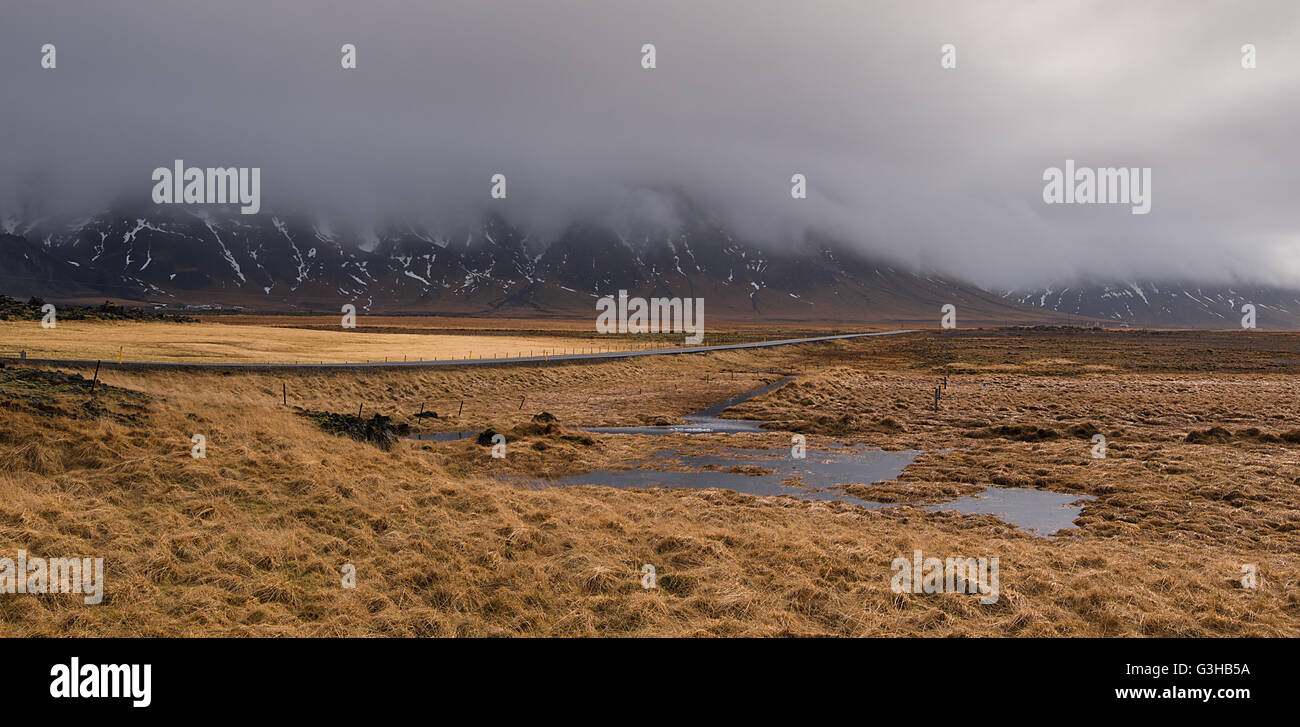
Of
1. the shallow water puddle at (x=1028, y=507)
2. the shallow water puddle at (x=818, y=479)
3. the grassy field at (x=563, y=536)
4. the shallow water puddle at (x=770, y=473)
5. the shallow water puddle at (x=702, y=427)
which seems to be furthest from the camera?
the shallow water puddle at (x=702, y=427)

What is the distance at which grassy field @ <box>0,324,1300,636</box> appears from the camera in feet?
37.0

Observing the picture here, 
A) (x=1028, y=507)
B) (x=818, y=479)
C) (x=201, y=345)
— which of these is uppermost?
(x=201, y=345)

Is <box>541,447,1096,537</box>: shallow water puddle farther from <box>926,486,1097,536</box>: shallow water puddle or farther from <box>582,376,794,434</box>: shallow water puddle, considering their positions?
<box>582,376,794,434</box>: shallow water puddle

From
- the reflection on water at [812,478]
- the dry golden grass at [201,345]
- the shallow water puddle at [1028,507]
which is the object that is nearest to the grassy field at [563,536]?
the shallow water puddle at [1028,507]

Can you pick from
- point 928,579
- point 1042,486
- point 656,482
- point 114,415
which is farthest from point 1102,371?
point 114,415

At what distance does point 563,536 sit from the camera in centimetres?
1528

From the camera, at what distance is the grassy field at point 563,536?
1128 cm

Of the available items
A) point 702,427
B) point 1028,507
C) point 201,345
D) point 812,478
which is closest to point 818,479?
point 812,478

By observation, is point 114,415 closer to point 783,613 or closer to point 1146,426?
point 783,613

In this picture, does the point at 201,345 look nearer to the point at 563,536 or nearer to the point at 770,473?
the point at 770,473

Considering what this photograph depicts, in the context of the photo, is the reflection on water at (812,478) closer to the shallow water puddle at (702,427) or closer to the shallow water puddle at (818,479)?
the shallow water puddle at (818,479)

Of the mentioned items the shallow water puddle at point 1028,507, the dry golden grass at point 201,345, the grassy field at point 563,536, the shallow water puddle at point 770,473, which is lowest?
the shallow water puddle at point 1028,507

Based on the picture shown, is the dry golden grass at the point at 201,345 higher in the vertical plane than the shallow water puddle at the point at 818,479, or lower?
higher

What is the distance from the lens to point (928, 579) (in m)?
13.2
